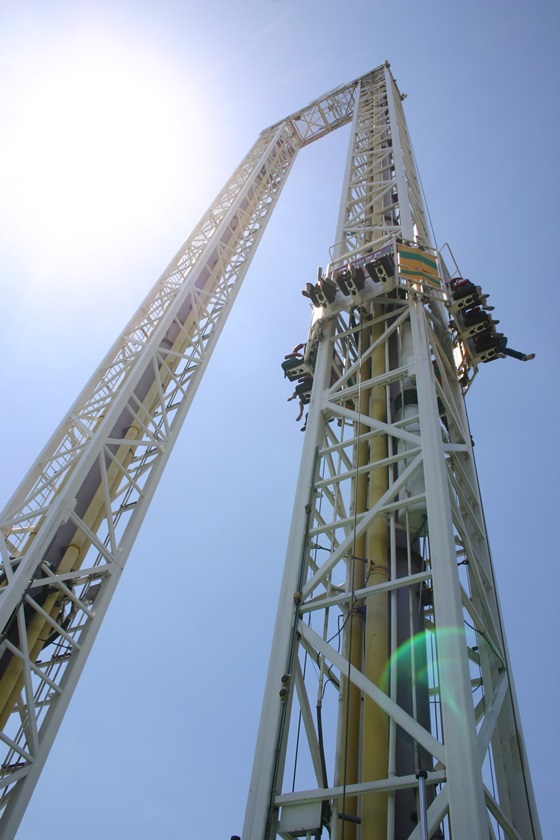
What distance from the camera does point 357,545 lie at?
8.29 meters

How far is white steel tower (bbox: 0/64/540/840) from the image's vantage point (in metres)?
5.48

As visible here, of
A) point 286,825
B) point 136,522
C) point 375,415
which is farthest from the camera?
point 136,522

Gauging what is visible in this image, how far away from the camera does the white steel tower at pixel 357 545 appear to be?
18.0ft

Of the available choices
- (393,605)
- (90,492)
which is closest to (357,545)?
(393,605)

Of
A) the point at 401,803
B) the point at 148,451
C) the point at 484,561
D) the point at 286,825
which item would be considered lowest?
the point at 286,825

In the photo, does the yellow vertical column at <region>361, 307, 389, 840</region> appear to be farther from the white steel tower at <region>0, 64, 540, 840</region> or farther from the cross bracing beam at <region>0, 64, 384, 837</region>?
the cross bracing beam at <region>0, 64, 384, 837</region>

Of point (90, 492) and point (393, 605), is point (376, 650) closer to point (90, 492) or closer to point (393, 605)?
point (393, 605)

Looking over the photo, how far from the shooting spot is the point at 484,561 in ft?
28.6

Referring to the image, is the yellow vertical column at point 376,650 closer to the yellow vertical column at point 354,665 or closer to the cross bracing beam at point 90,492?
the yellow vertical column at point 354,665

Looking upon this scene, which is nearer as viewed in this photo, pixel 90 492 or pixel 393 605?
pixel 393 605

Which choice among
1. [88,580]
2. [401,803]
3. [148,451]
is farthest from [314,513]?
[148,451]

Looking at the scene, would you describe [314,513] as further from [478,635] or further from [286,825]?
[286,825]

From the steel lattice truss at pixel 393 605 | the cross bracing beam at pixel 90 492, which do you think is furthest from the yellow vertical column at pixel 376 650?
the cross bracing beam at pixel 90 492

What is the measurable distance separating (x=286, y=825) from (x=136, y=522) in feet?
29.8
